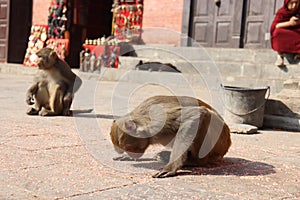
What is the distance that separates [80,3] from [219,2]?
Result: 5.92 m

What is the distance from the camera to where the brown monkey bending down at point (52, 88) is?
507cm

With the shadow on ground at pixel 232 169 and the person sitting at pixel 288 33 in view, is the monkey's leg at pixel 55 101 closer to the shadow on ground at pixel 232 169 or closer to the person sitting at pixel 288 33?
the shadow on ground at pixel 232 169

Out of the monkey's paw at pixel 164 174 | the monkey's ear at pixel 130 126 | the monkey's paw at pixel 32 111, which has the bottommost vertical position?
the monkey's paw at pixel 32 111

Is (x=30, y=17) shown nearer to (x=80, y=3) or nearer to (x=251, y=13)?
(x=80, y=3)

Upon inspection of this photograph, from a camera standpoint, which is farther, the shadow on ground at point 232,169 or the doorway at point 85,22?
the doorway at point 85,22

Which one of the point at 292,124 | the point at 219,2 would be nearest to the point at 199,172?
the point at 292,124

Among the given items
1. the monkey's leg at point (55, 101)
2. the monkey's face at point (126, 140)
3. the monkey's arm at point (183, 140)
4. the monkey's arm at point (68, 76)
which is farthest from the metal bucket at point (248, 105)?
the monkey's face at point (126, 140)

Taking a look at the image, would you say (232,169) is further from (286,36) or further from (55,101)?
(286,36)

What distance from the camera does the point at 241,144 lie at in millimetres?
4117

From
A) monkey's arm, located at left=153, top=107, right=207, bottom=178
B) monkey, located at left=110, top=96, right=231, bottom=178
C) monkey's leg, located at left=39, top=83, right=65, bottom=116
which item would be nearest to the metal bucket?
monkey's leg, located at left=39, top=83, right=65, bottom=116

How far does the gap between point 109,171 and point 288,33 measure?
6.00 m

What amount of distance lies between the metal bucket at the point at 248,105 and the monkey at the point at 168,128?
2.55 metres

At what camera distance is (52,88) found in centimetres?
510

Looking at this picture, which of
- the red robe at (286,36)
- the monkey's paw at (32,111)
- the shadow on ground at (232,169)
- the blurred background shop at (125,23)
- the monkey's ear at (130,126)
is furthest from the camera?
the blurred background shop at (125,23)
